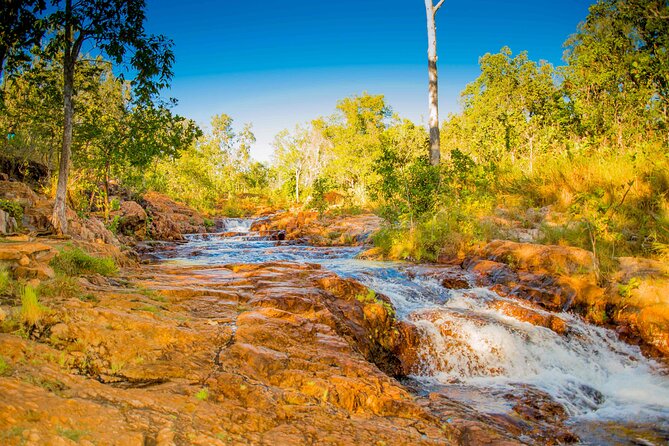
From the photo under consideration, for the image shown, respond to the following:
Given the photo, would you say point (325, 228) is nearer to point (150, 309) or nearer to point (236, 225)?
point (236, 225)

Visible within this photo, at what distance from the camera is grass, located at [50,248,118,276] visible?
4355mm

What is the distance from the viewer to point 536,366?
15.6 feet

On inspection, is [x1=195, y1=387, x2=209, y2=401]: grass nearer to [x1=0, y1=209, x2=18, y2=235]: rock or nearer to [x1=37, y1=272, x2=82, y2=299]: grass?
[x1=37, y1=272, x2=82, y2=299]: grass

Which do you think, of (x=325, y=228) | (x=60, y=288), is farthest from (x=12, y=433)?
(x=325, y=228)

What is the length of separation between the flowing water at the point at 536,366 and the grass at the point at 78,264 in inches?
159

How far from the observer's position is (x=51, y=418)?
1.61m

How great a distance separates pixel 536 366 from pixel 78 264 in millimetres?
5746

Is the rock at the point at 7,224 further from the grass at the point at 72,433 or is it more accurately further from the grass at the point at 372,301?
the grass at the point at 72,433

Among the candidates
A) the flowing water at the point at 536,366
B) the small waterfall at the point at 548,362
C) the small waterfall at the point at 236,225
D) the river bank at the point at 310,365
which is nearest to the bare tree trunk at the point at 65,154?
the river bank at the point at 310,365

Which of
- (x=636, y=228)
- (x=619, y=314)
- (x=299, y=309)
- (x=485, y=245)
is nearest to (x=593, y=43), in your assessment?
(x=636, y=228)

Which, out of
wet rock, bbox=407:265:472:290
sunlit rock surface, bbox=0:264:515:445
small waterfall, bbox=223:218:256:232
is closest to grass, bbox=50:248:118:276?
sunlit rock surface, bbox=0:264:515:445

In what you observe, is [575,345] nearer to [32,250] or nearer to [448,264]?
[448,264]

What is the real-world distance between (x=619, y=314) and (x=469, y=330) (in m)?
2.44

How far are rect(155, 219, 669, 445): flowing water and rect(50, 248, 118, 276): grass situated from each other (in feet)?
13.2
